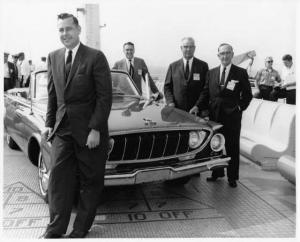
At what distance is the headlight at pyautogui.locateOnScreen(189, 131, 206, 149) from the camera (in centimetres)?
417

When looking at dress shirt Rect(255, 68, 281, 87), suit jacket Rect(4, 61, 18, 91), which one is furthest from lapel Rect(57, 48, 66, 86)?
suit jacket Rect(4, 61, 18, 91)

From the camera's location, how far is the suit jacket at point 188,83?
5.29m

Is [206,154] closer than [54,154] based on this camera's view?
No

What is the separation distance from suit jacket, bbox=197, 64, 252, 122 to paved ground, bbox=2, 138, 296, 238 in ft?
3.15

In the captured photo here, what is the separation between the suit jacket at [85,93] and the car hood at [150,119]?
0.55m

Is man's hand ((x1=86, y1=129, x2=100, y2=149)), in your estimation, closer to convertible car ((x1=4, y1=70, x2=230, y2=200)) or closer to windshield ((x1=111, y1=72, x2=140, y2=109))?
convertible car ((x1=4, y1=70, x2=230, y2=200))

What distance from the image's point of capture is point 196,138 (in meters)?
4.20

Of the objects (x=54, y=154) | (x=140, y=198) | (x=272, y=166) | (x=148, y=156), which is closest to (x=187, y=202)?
(x=140, y=198)

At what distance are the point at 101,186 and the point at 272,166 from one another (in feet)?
11.0

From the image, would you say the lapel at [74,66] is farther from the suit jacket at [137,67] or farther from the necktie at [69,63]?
the suit jacket at [137,67]

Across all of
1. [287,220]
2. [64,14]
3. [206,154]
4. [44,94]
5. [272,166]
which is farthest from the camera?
[272,166]

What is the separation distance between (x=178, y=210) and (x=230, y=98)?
160cm

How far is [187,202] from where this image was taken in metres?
4.34

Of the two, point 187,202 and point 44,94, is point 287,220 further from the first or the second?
point 44,94
